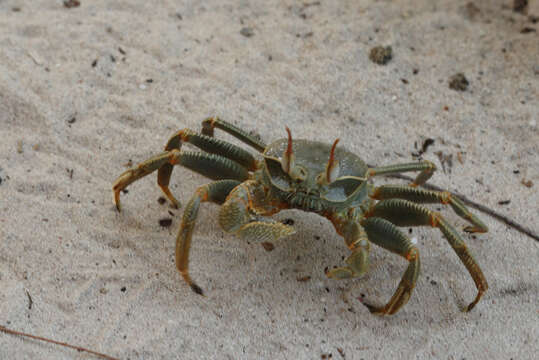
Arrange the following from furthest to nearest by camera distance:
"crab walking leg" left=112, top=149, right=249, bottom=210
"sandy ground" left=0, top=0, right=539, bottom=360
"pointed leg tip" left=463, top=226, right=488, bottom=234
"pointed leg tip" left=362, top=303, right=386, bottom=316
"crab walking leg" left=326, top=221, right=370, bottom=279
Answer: "pointed leg tip" left=463, top=226, right=488, bottom=234 < "crab walking leg" left=112, top=149, right=249, bottom=210 < "pointed leg tip" left=362, top=303, right=386, bottom=316 < "sandy ground" left=0, top=0, right=539, bottom=360 < "crab walking leg" left=326, top=221, right=370, bottom=279

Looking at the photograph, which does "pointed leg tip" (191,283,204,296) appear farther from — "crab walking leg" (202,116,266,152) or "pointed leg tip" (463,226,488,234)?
"pointed leg tip" (463,226,488,234)

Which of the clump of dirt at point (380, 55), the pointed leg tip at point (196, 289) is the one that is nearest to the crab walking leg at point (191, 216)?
the pointed leg tip at point (196, 289)

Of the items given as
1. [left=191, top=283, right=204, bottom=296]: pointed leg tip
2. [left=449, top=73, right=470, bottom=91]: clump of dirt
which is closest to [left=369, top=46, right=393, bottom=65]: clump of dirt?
[left=449, top=73, right=470, bottom=91]: clump of dirt

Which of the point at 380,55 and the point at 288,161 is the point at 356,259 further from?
the point at 380,55

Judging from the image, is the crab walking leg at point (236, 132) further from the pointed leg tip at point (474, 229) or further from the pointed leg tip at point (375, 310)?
the pointed leg tip at point (474, 229)

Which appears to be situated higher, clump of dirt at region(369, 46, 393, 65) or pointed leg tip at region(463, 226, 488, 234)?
clump of dirt at region(369, 46, 393, 65)

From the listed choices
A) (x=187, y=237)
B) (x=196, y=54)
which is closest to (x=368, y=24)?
(x=196, y=54)
